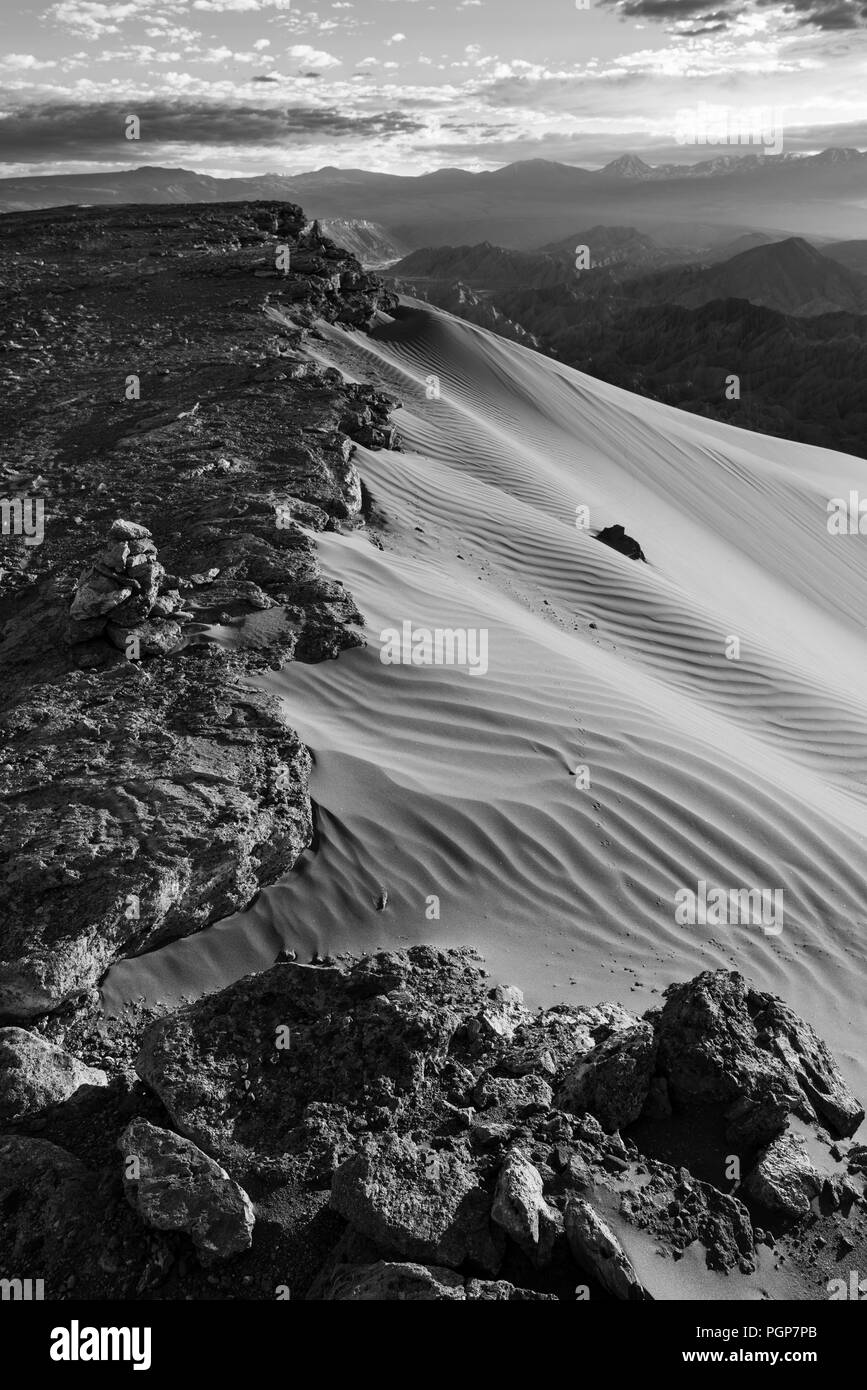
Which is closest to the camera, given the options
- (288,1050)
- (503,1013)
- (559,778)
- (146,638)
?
(288,1050)

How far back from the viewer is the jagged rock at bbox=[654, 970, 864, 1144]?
296 centimetres

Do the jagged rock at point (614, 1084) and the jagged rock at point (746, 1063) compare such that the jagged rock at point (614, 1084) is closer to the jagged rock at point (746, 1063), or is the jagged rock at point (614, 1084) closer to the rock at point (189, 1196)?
the jagged rock at point (746, 1063)

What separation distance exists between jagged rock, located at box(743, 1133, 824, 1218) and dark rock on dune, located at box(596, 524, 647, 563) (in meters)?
8.51

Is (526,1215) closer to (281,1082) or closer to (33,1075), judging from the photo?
(281,1082)

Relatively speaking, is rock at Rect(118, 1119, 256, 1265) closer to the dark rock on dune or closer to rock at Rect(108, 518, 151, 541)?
rock at Rect(108, 518, 151, 541)

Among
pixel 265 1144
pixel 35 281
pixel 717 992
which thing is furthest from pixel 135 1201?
pixel 35 281

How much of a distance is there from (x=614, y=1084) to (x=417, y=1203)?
0.73m

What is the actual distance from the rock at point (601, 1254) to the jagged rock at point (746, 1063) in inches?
25.0

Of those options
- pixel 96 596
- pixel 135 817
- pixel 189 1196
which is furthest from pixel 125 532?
pixel 189 1196

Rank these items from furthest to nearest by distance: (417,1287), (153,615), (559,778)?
(153,615), (559,778), (417,1287)

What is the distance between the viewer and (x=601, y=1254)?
2430 millimetres

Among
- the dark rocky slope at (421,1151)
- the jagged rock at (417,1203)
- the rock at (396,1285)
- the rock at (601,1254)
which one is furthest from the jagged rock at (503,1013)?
the rock at (396,1285)

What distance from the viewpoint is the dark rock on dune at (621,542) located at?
10.9m

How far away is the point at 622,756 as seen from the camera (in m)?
5.57
